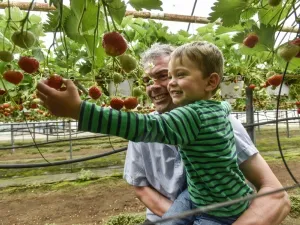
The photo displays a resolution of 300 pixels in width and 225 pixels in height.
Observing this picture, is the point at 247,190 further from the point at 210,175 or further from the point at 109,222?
the point at 109,222

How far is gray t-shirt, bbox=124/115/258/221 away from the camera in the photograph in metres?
1.16

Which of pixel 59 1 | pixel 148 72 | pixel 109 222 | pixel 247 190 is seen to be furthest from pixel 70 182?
pixel 59 1

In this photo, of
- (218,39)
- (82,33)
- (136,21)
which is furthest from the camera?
(218,39)

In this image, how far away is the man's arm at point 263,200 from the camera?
39.1 inches

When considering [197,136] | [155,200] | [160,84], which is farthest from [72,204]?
[197,136]

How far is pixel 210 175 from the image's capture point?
85 centimetres

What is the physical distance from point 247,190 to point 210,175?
0.16 metres

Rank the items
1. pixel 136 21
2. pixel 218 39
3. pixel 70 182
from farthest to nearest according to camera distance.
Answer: pixel 70 182
pixel 218 39
pixel 136 21

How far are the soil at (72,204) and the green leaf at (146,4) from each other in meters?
3.08

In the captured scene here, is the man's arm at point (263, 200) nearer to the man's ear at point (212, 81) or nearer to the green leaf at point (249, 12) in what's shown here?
the man's ear at point (212, 81)

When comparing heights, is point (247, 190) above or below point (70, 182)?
above

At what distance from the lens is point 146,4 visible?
26.3 inches

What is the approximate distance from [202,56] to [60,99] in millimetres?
503

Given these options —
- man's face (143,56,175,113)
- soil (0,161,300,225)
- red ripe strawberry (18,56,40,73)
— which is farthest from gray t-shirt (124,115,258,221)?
soil (0,161,300,225)
